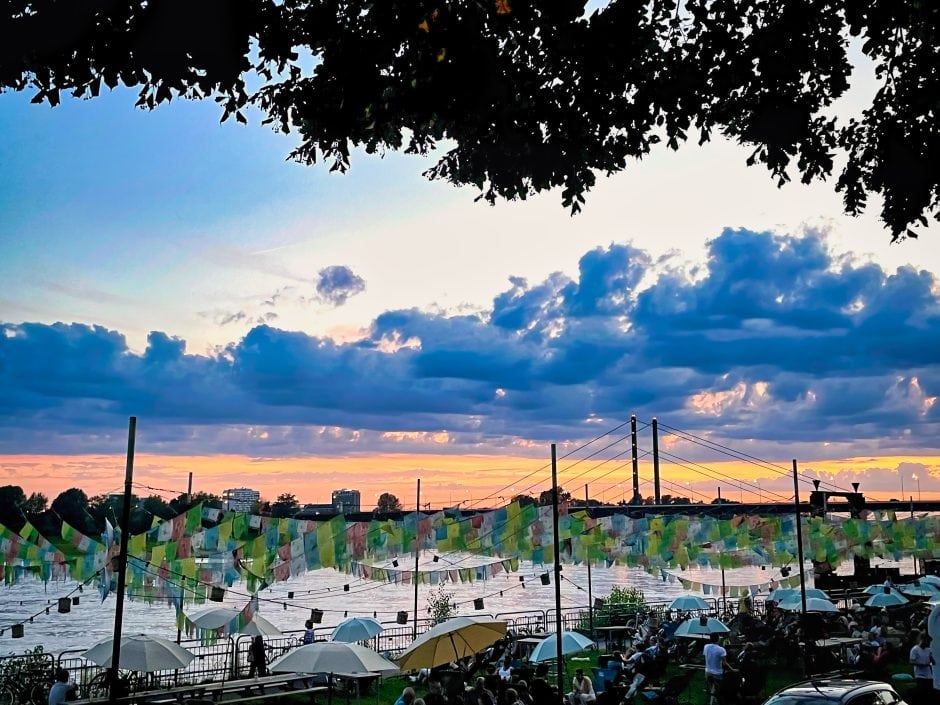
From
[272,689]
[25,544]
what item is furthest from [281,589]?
[272,689]

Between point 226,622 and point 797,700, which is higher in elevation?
point 797,700

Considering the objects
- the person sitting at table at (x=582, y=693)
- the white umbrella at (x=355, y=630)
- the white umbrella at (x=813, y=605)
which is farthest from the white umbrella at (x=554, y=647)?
the white umbrella at (x=813, y=605)

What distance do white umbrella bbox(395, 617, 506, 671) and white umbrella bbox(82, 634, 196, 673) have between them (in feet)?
15.0

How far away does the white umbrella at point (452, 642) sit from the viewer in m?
16.6

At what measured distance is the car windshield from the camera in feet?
35.1

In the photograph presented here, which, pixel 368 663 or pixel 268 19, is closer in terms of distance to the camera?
pixel 268 19

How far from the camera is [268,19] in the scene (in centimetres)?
730

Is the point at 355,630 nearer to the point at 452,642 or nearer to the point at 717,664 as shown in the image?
the point at 452,642

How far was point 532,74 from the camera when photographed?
8508 millimetres

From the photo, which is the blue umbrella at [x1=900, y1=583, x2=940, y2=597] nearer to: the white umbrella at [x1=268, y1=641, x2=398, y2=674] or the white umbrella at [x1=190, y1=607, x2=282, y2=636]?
the white umbrella at [x1=190, y1=607, x2=282, y2=636]

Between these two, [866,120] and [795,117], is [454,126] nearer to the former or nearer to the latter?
[795,117]

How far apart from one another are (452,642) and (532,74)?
1159 cm

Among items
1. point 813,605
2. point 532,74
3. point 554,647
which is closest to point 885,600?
point 813,605

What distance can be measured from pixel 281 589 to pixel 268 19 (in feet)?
265
